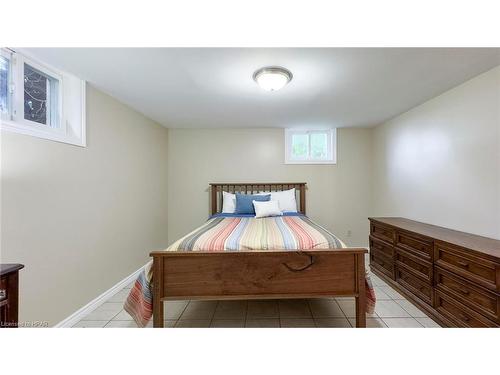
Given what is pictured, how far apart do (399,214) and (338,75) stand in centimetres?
227

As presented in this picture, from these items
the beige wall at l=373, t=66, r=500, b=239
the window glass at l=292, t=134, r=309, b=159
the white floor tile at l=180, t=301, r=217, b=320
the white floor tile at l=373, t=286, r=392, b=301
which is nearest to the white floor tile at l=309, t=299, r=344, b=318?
the white floor tile at l=373, t=286, r=392, b=301

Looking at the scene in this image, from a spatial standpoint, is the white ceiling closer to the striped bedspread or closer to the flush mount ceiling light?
the flush mount ceiling light

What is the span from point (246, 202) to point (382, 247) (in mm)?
1859

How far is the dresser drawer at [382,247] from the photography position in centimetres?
248

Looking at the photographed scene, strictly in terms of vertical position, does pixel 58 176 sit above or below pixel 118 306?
above

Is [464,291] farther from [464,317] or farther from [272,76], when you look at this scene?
[272,76]

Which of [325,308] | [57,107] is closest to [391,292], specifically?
[325,308]

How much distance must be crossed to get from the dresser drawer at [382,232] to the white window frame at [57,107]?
3307 millimetres

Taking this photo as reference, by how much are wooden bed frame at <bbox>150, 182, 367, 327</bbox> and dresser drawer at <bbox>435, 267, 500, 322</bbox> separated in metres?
0.74

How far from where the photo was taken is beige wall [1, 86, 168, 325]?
1497 millimetres

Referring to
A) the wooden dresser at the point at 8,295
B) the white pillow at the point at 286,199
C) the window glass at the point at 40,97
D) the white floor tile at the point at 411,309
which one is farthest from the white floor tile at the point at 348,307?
the window glass at the point at 40,97

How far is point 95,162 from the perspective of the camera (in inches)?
85.4
